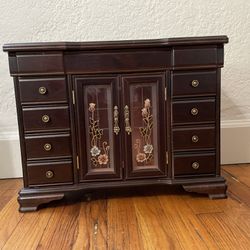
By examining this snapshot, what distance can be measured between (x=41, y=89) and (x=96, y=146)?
1.08ft

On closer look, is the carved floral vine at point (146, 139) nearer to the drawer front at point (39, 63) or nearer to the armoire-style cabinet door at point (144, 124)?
the armoire-style cabinet door at point (144, 124)

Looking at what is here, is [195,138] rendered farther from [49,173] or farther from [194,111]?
[49,173]

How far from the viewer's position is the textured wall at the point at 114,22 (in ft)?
5.54

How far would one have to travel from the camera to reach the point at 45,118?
1270mm

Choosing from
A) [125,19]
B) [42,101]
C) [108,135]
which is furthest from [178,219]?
[125,19]

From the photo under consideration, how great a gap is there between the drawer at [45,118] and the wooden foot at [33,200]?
0.29m

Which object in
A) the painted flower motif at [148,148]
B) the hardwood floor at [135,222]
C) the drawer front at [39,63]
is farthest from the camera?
the painted flower motif at [148,148]

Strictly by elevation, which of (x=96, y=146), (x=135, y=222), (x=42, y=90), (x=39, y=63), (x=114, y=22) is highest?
(x=114, y=22)

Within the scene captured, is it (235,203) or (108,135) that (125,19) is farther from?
(235,203)

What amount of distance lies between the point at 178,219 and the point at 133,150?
34 centimetres

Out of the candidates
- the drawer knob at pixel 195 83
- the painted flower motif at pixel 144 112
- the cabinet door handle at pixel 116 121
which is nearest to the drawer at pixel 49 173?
the cabinet door handle at pixel 116 121

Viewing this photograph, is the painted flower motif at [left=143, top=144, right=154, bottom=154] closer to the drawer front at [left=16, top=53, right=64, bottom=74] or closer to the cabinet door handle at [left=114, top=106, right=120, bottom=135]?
the cabinet door handle at [left=114, top=106, right=120, bottom=135]

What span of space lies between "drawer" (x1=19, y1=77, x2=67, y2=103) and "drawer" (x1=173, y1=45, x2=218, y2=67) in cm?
48

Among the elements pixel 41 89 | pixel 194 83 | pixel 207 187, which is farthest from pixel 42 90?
pixel 207 187
